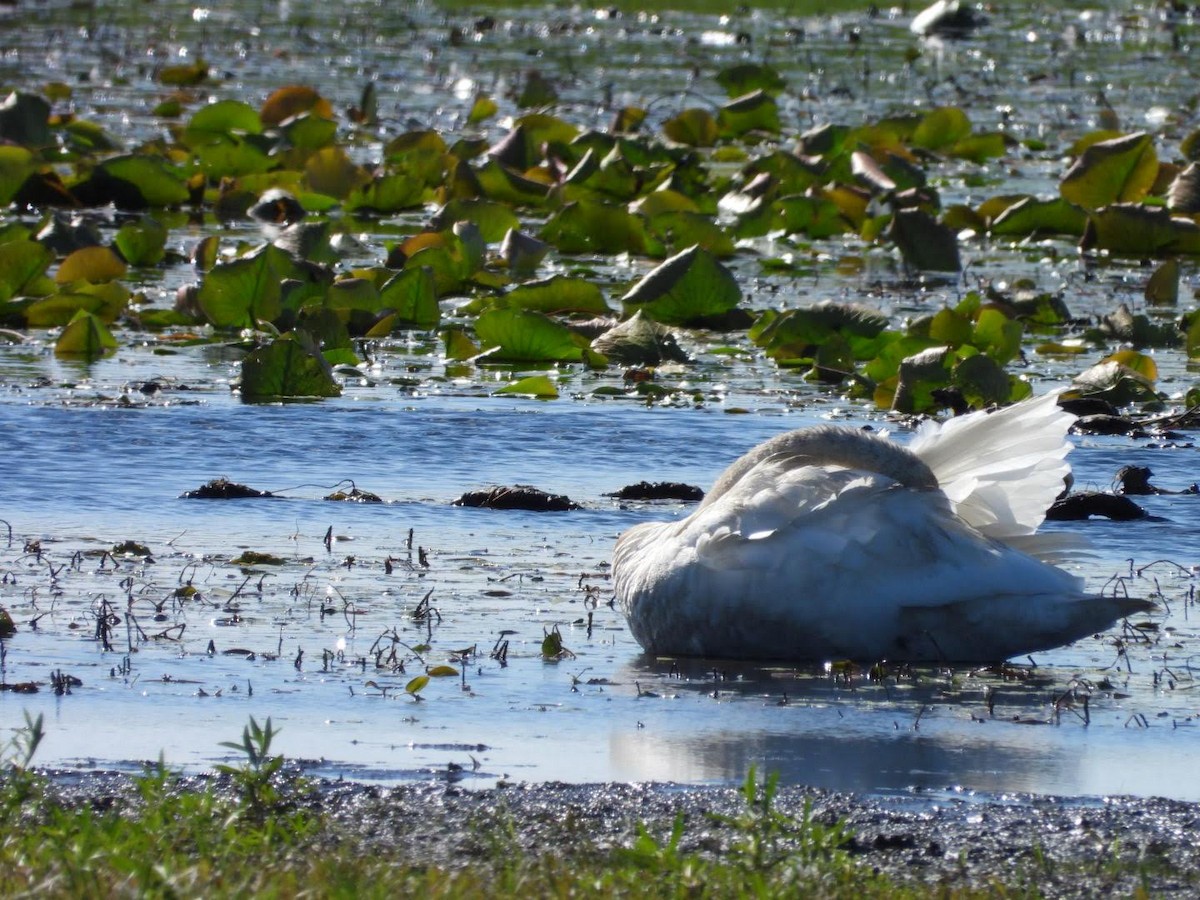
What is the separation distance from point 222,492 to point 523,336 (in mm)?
2683

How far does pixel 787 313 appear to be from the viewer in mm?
A: 10188

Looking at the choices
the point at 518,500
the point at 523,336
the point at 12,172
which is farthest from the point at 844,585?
the point at 12,172

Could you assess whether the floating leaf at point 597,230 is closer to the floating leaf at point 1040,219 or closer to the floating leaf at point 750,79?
the floating leaf at point 1040,219

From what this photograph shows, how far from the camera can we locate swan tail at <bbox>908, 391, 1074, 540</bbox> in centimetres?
613

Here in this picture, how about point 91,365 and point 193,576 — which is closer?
point 193,576

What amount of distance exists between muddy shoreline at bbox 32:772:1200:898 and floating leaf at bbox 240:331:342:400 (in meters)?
4.68

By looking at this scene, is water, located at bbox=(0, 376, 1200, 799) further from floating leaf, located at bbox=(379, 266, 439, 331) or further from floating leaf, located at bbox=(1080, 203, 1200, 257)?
floating leaf, located at bbox=(1080, 203, 1200, 257)

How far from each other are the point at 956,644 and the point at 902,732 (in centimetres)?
79

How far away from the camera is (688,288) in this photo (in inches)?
418

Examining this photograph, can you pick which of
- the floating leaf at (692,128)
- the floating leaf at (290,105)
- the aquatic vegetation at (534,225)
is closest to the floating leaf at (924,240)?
the aquatic vegetation at (534,225)

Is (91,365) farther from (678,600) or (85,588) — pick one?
(678,600)

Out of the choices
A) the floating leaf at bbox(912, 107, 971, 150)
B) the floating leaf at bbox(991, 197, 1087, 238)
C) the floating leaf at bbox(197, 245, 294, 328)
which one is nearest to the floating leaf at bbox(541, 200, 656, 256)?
the floating leaf at bbox(991, 197, 1087, 238)

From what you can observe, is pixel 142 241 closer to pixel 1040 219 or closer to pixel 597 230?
pixel 597 230

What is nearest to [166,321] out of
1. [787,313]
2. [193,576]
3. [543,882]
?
[787,313]
